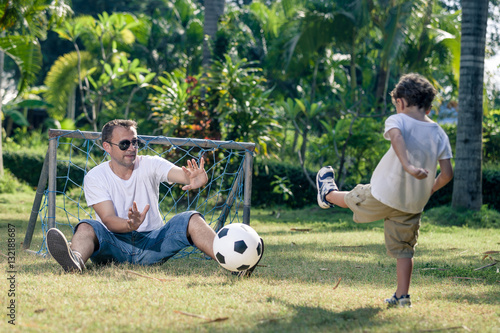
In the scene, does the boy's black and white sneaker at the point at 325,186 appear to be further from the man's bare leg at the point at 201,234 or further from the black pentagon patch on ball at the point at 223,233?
the man's bare leg at the point at 201,234

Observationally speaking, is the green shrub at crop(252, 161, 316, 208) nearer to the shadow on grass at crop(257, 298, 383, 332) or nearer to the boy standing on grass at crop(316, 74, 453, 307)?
the boy standing on grass at crop(316, 74, 453, 307)

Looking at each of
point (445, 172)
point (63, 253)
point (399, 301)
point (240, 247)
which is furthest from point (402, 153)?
point (63, 253)

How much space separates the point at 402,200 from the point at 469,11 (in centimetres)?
765

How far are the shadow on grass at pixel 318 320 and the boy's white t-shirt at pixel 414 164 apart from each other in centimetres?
75

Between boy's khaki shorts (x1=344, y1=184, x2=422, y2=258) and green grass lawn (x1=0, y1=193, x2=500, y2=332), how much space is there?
1.26 ft

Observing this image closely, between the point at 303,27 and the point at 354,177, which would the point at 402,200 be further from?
the point at 303,27

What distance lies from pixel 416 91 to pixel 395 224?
0.94m

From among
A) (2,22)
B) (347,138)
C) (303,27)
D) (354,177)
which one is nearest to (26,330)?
(2,22)

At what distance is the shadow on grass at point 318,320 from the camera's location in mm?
3172

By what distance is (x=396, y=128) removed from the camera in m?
3.77

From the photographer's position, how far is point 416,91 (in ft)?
12.8

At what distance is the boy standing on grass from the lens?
3.84 metres

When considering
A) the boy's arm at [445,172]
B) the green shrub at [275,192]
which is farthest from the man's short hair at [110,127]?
the green shrub at [275,192]

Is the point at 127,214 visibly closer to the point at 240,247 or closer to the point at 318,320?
the point at 240,247
